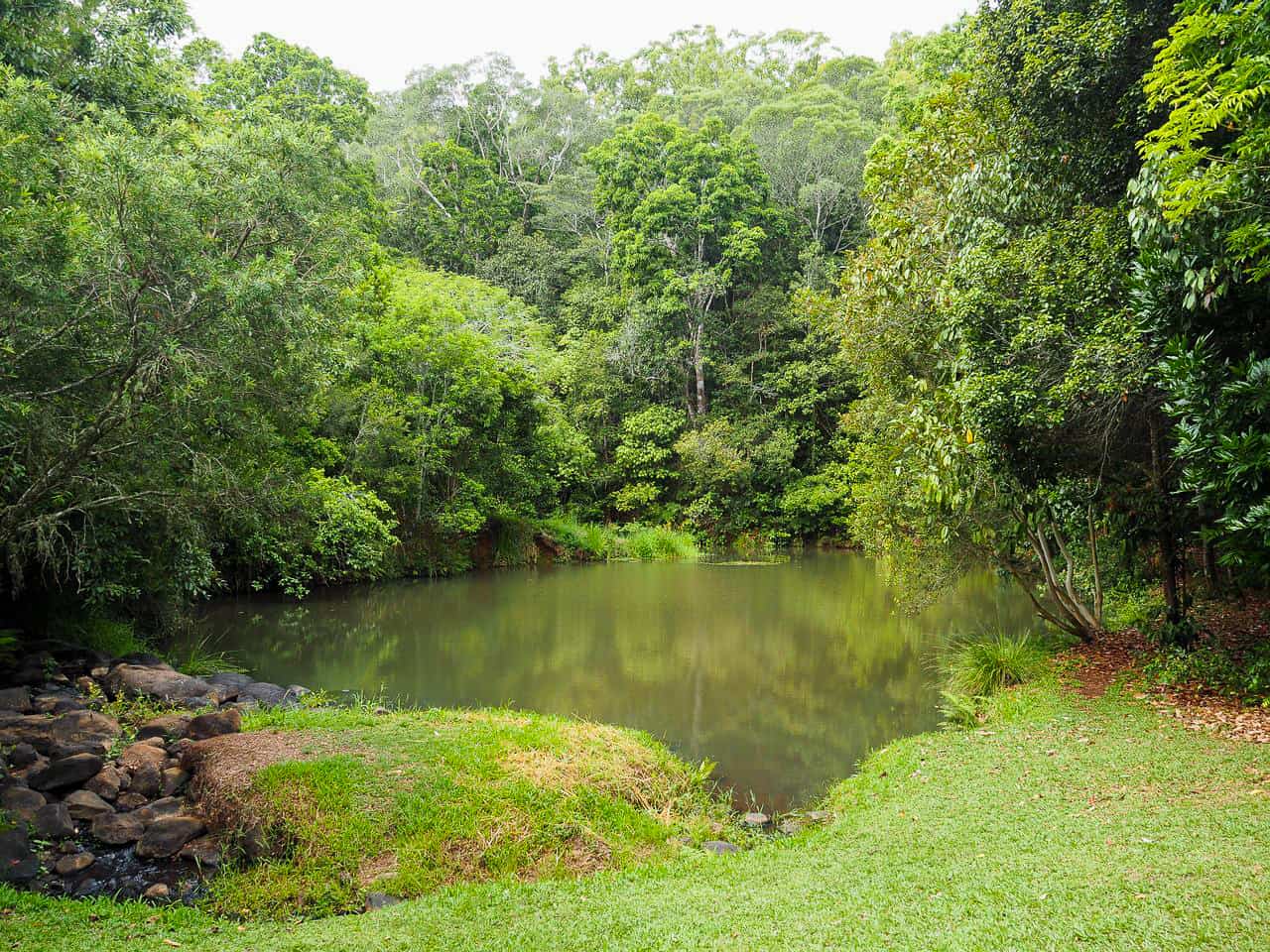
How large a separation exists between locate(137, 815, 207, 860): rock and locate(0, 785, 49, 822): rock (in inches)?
30.1

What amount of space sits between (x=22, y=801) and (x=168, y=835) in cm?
104

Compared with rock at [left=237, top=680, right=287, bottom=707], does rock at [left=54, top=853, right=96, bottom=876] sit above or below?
above

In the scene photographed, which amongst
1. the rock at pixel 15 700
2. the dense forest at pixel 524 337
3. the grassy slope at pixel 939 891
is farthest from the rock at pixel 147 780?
the dense forest at pixel 524 337

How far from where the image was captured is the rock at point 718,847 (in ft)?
18.5

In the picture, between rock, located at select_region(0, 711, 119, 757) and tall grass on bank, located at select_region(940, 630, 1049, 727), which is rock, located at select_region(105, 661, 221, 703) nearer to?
rock, located at select_region(0, 711, 119, 757)

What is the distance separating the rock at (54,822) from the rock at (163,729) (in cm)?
140

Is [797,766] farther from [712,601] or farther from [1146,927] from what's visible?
[712,601]

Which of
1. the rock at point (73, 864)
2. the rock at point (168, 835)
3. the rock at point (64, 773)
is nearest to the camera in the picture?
the rock at point (73, 864)

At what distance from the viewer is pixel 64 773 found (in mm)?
5898

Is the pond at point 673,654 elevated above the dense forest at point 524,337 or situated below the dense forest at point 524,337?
below

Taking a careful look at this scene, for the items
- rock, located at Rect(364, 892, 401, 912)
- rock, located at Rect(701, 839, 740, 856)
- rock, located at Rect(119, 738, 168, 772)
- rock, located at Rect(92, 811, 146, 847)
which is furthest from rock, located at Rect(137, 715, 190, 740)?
rock, located at Rect(701, 839, 740, 856)

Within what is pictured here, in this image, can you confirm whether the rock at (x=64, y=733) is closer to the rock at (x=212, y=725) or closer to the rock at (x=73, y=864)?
the rock at (x=212, y=725)

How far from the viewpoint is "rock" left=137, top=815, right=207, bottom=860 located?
5.36 meters

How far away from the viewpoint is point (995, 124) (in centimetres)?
898
